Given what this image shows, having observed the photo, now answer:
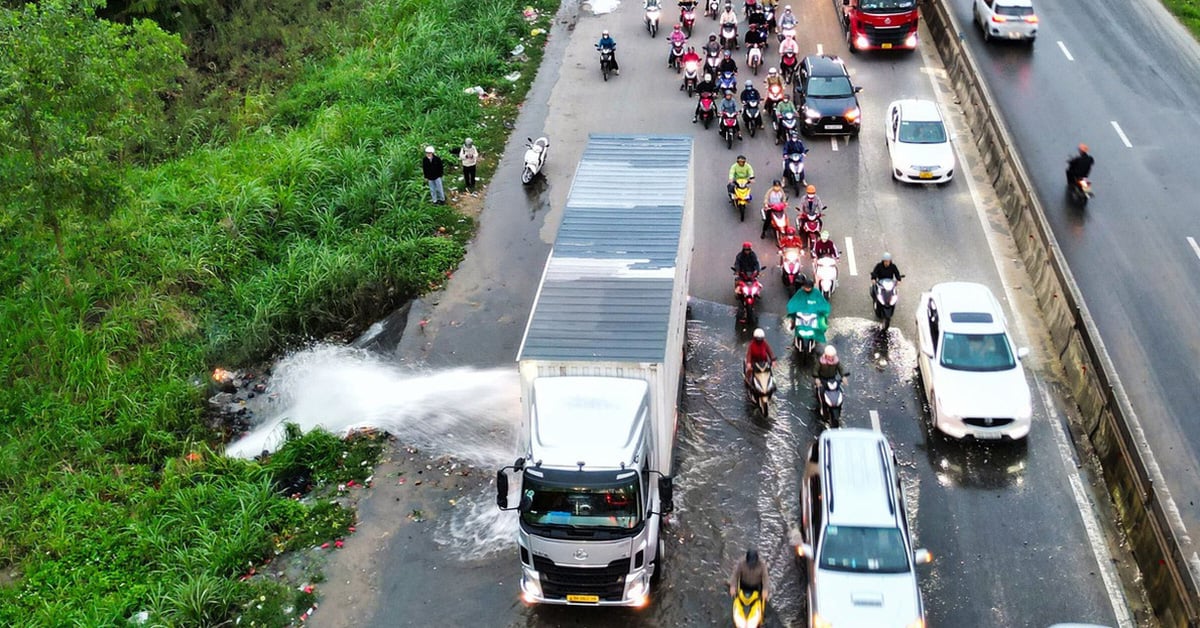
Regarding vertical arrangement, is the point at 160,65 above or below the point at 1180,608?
above

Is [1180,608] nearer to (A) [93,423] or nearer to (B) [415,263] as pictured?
(B) [415,263]

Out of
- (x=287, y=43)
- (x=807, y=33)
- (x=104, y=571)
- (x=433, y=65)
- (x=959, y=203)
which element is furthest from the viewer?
(x=287, y=43)

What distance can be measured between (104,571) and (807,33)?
2465 cm

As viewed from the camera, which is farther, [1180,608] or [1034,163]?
[1034,163]

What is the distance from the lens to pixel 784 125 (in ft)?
85.1

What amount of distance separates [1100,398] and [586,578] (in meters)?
8.50

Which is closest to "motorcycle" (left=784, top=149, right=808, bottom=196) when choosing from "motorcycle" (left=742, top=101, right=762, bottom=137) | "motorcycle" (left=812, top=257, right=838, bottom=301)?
"motorcycle" (left=742, top=101, right=762, bottom=137)

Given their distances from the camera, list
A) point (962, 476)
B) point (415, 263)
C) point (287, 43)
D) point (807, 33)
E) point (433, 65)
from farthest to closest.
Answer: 1. point (287, 43)
2. point (807, 33)
3. point (433, 65)
4. point (415, 263)
5. point (962, 476)

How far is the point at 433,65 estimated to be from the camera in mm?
29844

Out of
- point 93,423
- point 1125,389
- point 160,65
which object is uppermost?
point 160,65

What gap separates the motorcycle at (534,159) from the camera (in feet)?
81.4

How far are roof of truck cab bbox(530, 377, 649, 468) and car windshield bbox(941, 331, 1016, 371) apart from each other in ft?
19.4

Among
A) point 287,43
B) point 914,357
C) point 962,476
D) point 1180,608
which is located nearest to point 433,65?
point 287,43

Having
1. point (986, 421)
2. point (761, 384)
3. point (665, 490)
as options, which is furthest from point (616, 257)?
point (986, 421)
